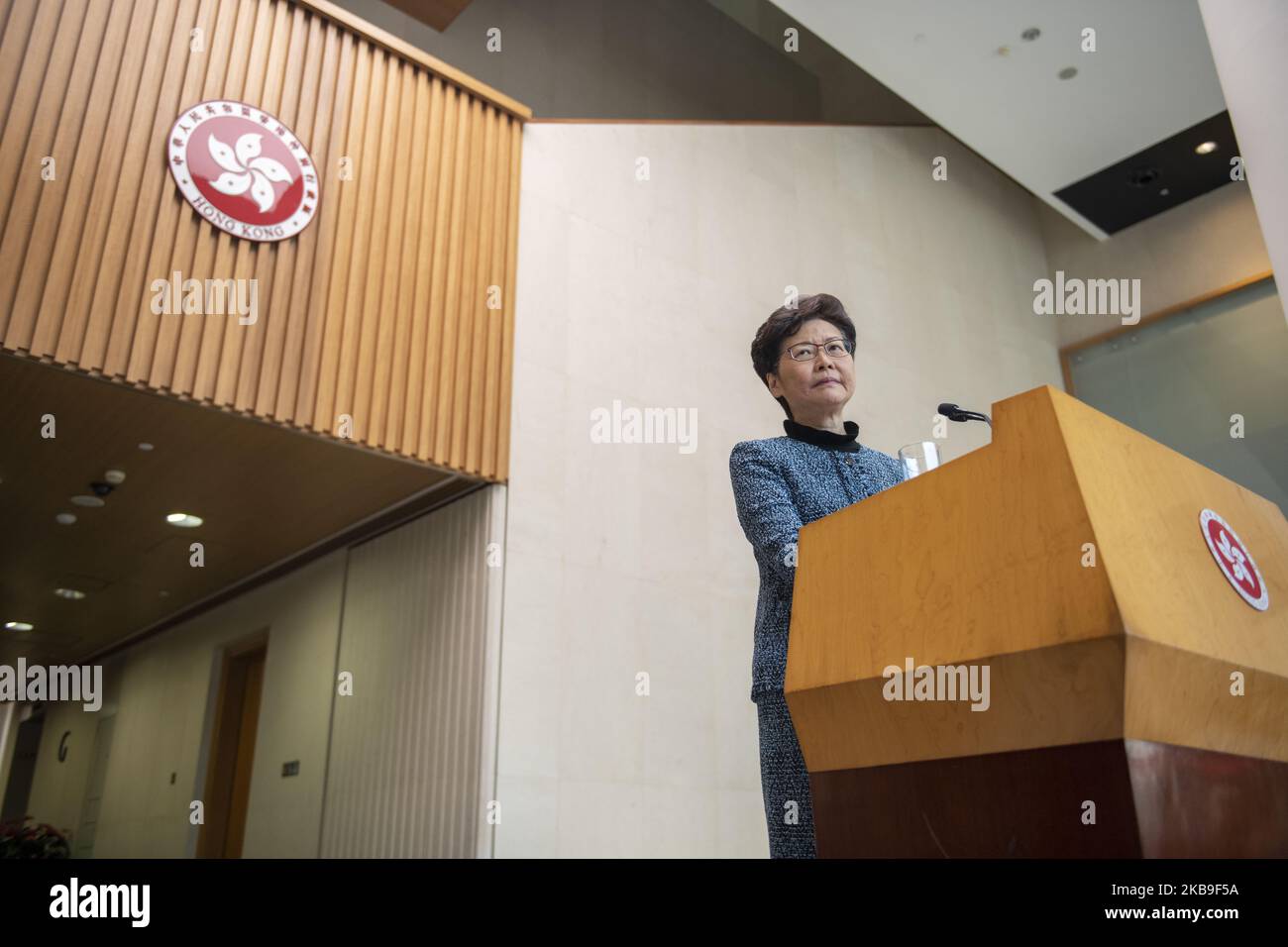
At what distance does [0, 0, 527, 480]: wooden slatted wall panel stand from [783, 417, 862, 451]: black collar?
262 centimetres

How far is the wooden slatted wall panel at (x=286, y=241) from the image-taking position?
12.6 feet

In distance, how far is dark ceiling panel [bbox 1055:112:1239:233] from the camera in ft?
24.4

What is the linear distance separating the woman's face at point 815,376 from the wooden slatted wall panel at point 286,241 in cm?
256

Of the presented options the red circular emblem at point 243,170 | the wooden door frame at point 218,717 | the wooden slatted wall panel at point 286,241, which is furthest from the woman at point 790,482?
the wooden door frame at point 218,717

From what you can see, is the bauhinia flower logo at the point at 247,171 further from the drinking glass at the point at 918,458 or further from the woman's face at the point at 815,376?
the drinking glass at the point at 918,458

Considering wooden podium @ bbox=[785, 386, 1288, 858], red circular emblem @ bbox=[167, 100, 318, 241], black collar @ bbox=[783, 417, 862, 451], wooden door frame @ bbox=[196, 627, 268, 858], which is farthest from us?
wooden door frame @ bbox=[196, 627, 268, 858]

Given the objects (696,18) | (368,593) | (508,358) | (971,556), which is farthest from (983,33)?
(971,556)

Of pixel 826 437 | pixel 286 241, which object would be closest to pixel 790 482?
pixel 826 437

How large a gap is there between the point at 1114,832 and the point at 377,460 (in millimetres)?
3977

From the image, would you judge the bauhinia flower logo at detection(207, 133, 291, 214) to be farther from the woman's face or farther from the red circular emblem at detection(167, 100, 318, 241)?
the woman's face

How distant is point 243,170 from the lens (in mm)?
4348

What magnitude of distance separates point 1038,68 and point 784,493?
5487 mm

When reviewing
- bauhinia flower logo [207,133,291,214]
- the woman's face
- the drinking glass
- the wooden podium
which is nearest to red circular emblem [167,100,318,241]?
bauhinia flower logo [207,133,291,214]

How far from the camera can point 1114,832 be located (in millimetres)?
1101
